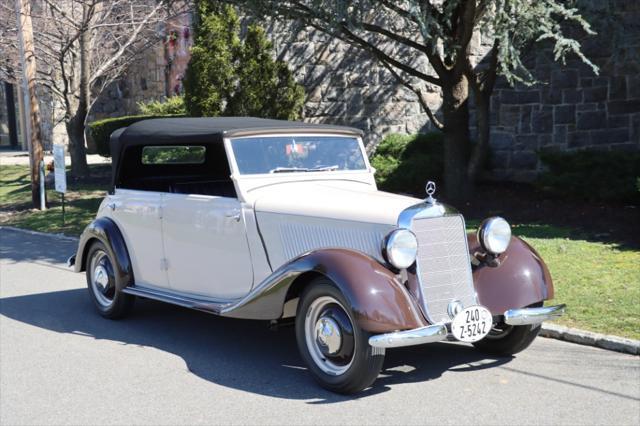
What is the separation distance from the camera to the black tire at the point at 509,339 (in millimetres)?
5805

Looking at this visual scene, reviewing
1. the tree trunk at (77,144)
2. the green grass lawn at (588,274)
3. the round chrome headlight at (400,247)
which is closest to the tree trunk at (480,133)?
the green grass lawn at (588,274)

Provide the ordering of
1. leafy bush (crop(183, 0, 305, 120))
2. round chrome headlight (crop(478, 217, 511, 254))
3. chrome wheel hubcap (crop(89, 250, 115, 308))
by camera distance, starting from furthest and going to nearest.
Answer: leafy bush (crop(183, 0, 305, 120))
chrome wheel hubcap (crop(89, 250, 115, 308))
round chrome headlight (crop(478, 217, 511, 254))

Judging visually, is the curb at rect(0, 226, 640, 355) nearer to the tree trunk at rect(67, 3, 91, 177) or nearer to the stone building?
the stone building

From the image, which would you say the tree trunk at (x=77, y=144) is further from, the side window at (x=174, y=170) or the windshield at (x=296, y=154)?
the windshield at (x=296, y=154)

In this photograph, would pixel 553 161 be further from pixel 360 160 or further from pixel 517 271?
pixel 517 271

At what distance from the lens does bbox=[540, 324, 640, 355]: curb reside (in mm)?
5951

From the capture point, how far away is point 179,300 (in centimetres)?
660

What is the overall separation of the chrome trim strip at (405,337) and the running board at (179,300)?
65.2 inches

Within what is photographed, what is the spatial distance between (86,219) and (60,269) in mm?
3745

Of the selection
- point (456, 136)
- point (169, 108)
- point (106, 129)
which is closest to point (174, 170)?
point (456, 136)

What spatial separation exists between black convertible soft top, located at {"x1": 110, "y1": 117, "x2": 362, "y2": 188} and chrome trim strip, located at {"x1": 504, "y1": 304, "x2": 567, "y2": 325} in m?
2.40

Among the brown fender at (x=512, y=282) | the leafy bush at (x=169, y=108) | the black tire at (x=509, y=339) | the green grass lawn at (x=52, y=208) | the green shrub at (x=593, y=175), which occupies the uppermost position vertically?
the leafy bush at (x=169, y=108)

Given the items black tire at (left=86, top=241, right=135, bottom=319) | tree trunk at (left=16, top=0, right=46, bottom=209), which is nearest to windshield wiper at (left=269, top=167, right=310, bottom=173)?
black tire at (left=86, top=241, right=135, bottom=319)

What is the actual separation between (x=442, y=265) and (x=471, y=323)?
1.63 feet
